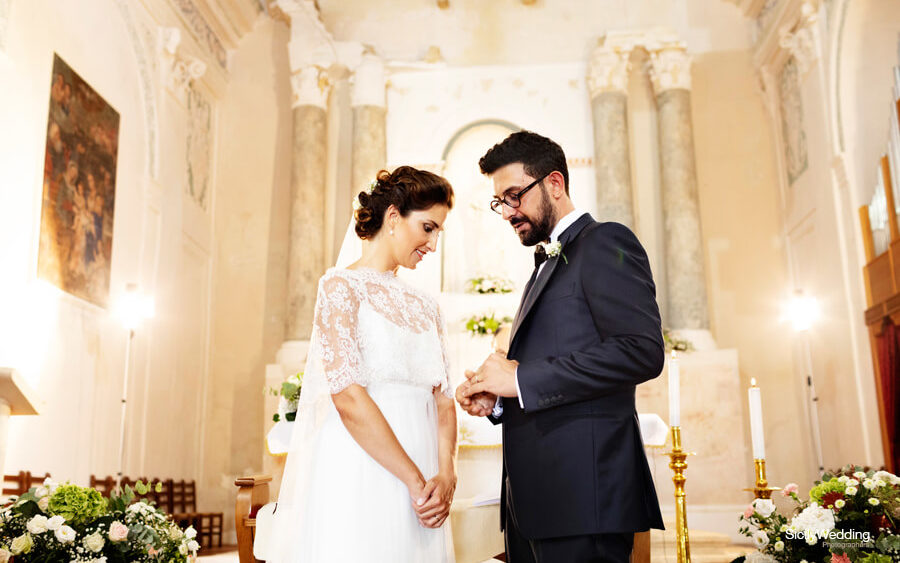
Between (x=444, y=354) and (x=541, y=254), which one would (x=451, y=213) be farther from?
(x=541, y=254)

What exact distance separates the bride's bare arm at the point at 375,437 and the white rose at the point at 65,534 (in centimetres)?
122

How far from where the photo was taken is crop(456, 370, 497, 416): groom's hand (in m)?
2.52

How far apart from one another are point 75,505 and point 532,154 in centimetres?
224

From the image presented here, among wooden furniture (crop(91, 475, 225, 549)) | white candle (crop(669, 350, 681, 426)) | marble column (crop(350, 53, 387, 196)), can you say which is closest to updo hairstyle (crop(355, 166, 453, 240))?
white candle (crop(669, 350, 681, 426))

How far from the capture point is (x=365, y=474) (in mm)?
2729

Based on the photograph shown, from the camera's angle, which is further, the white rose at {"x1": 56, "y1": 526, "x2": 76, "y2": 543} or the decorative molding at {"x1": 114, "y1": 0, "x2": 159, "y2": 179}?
the decorative molding at {"x1": 114, "y1": 0, "x2": 159, "y2": 179}

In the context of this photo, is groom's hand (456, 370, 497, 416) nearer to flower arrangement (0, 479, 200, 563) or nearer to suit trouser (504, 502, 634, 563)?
suit trouser (504, 502, 634, 563)

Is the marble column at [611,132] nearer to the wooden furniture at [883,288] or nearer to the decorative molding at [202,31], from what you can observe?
the wooden furniture at [883,288]

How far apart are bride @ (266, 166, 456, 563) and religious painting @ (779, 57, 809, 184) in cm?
832

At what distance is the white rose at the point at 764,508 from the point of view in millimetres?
3016

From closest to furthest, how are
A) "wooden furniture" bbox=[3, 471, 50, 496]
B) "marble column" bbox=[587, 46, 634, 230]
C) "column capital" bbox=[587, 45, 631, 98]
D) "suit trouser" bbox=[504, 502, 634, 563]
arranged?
"suit trouser" bbox=[504, 502, 634, 563] < "wooden furniture" bbox=[3, 471, 50, 496] < "marble column" bbox=[587, 46, 634, 230] < "column capital" bbox=[587, 45, 631, 98]

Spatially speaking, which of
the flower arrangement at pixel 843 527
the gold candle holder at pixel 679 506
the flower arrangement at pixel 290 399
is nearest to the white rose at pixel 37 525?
the flower arrangement at pixel 290 399

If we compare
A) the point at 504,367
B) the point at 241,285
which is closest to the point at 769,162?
the point at 241,285

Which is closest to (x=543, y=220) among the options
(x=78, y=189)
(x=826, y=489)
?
(x=826, y=489)
